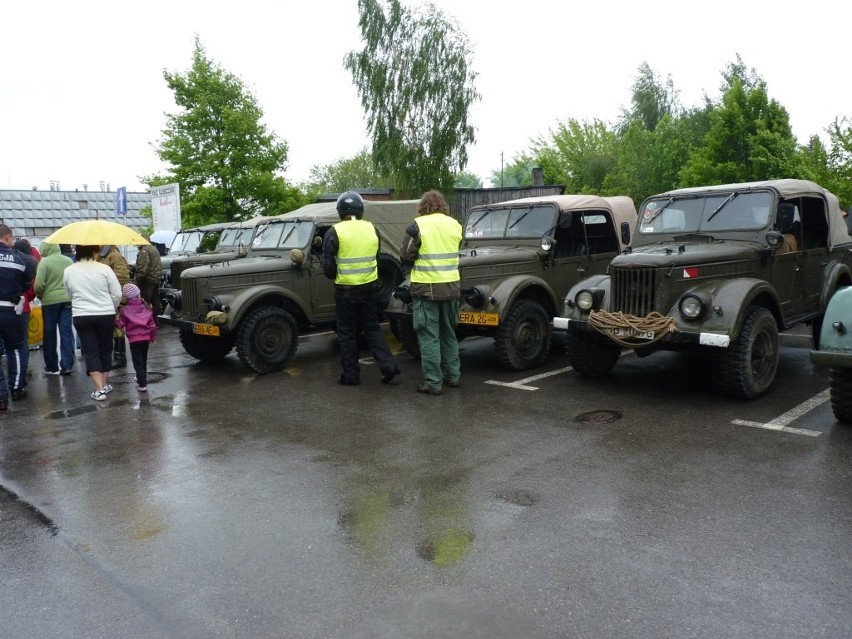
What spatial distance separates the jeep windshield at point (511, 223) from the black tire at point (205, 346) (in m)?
→ 3.52

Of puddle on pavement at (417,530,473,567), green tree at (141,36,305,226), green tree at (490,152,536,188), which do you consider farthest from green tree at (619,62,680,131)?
puddle on pavement at (417,530,473,567)

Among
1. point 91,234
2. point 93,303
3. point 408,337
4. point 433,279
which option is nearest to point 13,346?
point 93,303

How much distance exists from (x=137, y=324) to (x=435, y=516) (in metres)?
4.87

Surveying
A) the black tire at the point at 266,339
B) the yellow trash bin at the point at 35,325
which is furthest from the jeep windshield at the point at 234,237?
the black tire at the point at 266,339

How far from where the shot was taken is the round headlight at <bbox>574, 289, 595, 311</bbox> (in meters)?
7.28


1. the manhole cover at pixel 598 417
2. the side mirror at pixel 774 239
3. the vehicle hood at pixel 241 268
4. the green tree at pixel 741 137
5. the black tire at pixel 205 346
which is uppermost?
the green tree at pixel 741 137

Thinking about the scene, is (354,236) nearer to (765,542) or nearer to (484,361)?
(484,361)

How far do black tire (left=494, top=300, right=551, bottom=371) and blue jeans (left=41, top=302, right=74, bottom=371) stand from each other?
5.46m

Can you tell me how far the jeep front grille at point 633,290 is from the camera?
22.4 feet

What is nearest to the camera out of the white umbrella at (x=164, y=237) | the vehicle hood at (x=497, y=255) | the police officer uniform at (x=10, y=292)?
the police officer uniform at (x=10, y=292)

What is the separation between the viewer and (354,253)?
25.6 feet

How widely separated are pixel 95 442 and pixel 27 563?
241cm

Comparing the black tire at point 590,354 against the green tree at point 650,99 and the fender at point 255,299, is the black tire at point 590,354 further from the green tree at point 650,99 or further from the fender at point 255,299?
the green tree at point 650,99

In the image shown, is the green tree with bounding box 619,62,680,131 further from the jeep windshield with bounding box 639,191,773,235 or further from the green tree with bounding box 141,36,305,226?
the jeep windshield with bounding box 639,191,773,235
